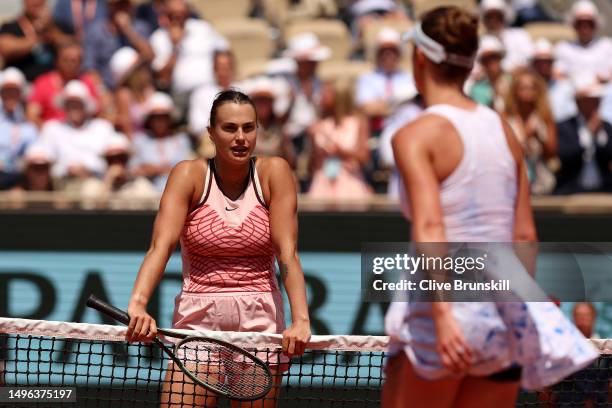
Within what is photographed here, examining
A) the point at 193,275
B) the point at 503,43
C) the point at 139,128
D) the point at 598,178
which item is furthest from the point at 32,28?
the point at 193,275

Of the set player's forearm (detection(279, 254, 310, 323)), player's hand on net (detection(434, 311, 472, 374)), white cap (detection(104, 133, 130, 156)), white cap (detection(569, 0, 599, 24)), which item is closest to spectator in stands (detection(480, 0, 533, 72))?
white cap (detection(569, 0, 599, 24))

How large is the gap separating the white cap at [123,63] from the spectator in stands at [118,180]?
1259 mm

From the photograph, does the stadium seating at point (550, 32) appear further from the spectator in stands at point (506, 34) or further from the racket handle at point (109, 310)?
the racket handle at point (109, 310)

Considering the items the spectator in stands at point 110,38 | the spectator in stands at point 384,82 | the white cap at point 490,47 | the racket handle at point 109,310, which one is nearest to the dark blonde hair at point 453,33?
the racket handle at point 109,310

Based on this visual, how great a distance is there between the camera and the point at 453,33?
3648mm

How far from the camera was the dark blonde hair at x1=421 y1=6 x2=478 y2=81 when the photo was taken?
12.0 ft

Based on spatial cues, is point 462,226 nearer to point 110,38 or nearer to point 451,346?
point 451,346

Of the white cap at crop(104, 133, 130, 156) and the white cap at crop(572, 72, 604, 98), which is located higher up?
the white cap at crop(572, 72, 604, 98)

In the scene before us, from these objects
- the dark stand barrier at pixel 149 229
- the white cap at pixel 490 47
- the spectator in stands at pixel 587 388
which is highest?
the white cap at pixel 490 47

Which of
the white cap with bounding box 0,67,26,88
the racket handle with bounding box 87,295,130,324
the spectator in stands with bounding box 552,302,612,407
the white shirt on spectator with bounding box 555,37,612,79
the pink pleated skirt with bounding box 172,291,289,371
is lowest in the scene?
the spectator in stands with bounding box 552,302,612,407

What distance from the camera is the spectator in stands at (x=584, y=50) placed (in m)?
11.3

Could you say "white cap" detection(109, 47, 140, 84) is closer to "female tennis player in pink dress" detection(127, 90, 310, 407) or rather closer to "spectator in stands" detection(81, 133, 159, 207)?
"spectator in stands" detection(81, 133, 159, 207)

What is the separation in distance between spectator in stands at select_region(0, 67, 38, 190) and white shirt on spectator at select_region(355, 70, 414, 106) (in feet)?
8.89

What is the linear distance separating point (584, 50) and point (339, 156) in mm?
3131
